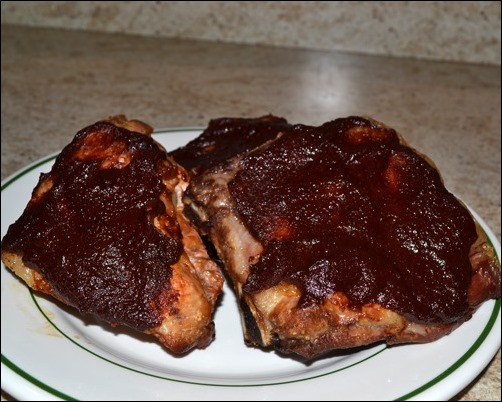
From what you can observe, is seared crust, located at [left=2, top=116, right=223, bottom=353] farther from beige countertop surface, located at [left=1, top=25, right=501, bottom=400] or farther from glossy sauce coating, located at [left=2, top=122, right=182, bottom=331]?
beige countertop surface, located at [left=1, top=25, right=501, bottom=400]

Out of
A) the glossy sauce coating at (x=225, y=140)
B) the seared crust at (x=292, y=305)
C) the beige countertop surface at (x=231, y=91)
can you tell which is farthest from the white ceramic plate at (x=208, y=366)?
the beige countertop surface at (x=231, y=91)

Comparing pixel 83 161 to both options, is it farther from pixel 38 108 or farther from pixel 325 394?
pixel 38 108

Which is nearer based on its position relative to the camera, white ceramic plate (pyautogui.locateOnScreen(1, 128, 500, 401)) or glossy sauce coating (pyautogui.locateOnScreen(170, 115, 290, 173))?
white ceramic plate (pyautogui.locateOnScreen(1, 128, 500, 401))

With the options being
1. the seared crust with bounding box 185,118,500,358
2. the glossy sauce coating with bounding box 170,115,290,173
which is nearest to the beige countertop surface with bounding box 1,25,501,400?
the glossy sauce coating with bounding box 170,115,290,173

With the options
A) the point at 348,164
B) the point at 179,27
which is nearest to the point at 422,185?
the point at 348,164

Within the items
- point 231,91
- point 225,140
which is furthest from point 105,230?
point 231,91

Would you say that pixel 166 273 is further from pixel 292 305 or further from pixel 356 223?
pixel 356 223

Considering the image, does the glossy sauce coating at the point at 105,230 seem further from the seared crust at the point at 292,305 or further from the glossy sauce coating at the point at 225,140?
the glossy sauce coating at the point at 225,140
